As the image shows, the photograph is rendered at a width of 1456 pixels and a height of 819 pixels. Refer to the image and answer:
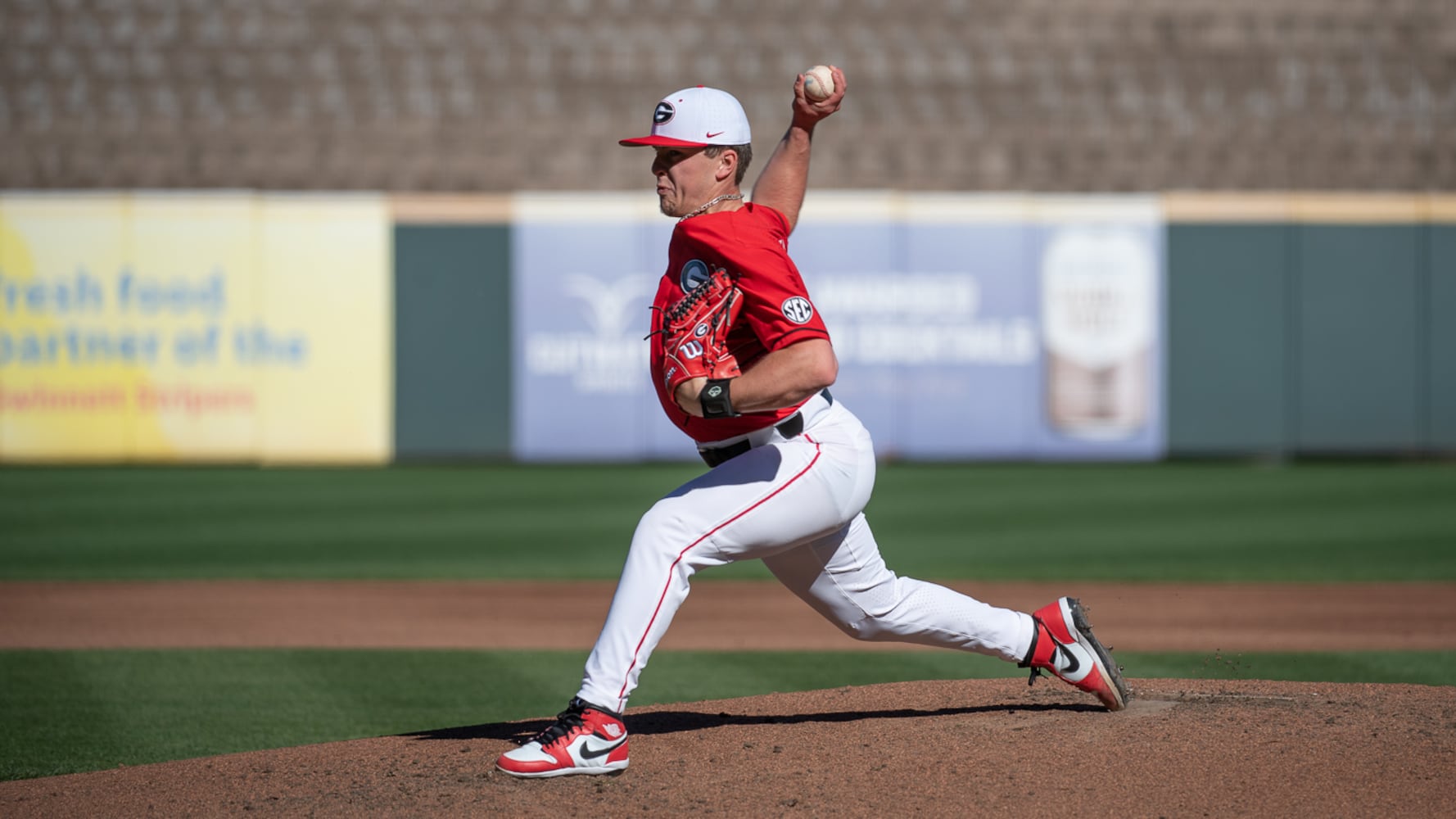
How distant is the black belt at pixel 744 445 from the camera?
154 inches

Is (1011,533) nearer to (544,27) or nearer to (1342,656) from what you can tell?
(1342,656)

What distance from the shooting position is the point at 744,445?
3.96 metres

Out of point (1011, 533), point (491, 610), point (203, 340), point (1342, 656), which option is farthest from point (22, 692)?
point (203, 340)

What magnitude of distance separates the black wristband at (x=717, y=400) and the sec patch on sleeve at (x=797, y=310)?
0.72 feet

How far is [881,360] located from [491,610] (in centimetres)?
872

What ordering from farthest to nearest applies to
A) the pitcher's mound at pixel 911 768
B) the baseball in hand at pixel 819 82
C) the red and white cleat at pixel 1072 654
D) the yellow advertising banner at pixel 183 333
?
the yellow advertising banner at pixel 183 333
the red and white cleat at pixel 1072 654
the baseball in hand at pixel 819 82
the pitcher's mound at pixel 911 768

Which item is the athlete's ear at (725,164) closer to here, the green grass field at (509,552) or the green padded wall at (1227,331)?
the green grass field at (509,552)

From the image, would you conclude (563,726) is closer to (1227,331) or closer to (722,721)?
(722,721)


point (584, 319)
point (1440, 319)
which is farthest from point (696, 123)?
point (1440, 319)

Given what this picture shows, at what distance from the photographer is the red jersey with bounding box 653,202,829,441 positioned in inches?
146

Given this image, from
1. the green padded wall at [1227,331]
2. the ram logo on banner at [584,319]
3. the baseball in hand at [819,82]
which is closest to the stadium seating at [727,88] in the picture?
the ram logo on banner at [584,319]

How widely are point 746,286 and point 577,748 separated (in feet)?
3.77

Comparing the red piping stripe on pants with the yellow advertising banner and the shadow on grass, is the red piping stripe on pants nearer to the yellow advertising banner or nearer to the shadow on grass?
the shadow on grass

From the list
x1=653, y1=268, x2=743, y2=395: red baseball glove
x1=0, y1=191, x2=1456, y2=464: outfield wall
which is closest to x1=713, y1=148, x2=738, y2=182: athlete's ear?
x1=653, y1=268, x2=743, y2=395: red baseball glove
